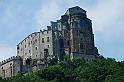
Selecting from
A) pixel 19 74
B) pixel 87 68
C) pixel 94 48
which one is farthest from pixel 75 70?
pixel 94 48

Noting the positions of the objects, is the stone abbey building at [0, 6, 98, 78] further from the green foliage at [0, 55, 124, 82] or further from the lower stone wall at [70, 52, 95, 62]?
the green foliage at [0, 55, 124, 82]

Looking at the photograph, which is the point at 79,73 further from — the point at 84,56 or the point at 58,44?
the point at 58,44

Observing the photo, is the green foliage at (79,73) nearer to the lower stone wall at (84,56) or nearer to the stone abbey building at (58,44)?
the lower stone wall at (84,56)

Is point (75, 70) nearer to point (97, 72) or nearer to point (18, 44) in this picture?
point (97, 72)

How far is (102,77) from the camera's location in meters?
85.5

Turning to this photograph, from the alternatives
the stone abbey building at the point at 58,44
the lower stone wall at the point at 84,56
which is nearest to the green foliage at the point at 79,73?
the lower stone wall at the point at 84,56

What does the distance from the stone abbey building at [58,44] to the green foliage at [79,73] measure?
6.69 metres

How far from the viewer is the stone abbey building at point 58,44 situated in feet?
351

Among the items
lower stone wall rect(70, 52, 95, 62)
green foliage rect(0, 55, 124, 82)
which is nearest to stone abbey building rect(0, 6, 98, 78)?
lower stone wall rect(70, 52, 95, 62)

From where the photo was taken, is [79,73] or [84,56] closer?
[79,73]

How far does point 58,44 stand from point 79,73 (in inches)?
864

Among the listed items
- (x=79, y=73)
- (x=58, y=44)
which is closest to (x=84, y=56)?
(x=58, y=44)

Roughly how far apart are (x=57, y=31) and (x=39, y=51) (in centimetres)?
707

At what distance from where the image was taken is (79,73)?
90.5 m
